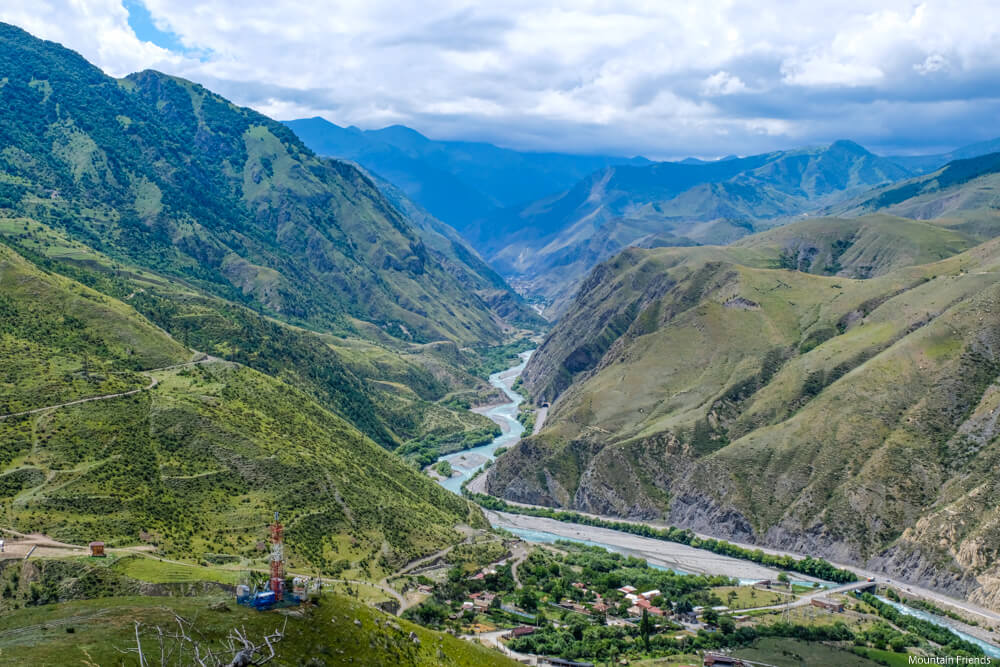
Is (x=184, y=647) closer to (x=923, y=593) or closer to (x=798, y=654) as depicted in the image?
(x=798, y=654)

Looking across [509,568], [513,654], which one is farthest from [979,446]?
[513,654]

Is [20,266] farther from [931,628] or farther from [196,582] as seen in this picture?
[931,628]

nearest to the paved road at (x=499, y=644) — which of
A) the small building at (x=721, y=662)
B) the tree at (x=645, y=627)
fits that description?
the tree at (x=645, y=627)

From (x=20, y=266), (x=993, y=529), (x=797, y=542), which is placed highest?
(x=20, y=266)

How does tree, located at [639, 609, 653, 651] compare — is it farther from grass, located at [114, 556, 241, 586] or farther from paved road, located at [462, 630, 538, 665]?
grass, located at [114, 556, 241, 586]

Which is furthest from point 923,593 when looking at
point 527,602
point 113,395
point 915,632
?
point 113,395

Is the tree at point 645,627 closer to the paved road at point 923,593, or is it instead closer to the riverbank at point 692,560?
the riverbank at point 692,560
